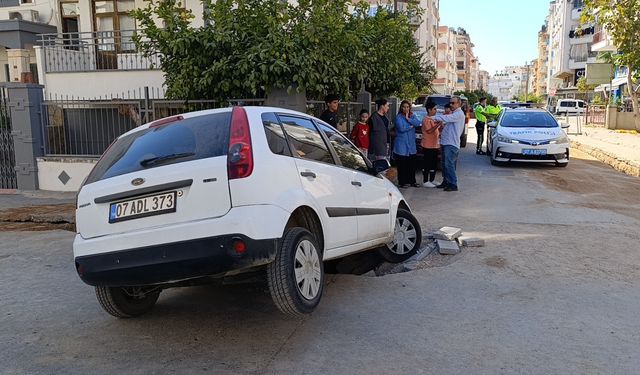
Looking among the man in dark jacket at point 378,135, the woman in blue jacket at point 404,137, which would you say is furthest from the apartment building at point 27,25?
the woman in blue jacket at point 404,137

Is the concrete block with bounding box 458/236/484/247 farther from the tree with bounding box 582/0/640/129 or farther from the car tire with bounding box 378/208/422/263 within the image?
the tree with bounding box 582/0/640/129

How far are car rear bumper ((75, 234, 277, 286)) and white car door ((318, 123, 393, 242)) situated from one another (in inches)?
61.9

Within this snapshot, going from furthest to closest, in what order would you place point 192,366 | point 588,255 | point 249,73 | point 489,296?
1. point 249,73
2. point 588,255
3. point 489,296
4. point 192,366

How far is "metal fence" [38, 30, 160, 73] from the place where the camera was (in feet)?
51.0

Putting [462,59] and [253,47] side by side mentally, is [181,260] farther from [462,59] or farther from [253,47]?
[462,59]

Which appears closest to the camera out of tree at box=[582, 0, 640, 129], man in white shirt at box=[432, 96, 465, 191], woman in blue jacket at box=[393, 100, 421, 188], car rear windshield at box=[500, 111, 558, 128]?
man in white shirt at box=[432, 96, 465, 191]

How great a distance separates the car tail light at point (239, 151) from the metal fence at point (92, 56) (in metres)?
12.0

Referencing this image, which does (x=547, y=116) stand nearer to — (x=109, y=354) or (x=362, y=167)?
(x=362, y=167)

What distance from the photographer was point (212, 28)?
941 centimetres

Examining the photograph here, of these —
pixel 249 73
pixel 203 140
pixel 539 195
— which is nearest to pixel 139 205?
pixel 203 140

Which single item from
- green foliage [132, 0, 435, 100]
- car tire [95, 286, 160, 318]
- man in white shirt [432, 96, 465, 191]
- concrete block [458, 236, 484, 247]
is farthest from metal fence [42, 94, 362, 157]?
car tire [95, 286, 160, 318]

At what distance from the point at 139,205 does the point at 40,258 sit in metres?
3.72

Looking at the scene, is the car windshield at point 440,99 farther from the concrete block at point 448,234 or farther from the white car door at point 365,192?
the white car door at point 365,192

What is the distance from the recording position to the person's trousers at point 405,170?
11.2 meters
